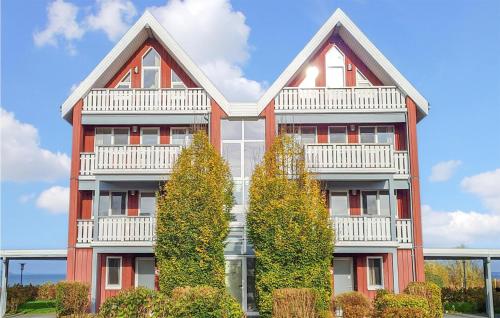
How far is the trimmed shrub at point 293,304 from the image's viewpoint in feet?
59.5

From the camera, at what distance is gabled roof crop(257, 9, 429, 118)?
2614 centimetres

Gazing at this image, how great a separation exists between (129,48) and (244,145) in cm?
669

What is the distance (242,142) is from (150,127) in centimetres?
436

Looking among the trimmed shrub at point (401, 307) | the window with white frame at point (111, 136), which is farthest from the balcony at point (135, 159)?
the trimmed shrub at point (401, 307)

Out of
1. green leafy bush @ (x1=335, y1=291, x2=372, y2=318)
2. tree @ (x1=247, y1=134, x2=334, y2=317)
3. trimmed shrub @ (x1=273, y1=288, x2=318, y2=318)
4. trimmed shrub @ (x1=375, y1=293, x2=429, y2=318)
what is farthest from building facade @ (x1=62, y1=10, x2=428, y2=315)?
trimmed shrub @ (x1=375, y1=293, x2=429, y2=318)

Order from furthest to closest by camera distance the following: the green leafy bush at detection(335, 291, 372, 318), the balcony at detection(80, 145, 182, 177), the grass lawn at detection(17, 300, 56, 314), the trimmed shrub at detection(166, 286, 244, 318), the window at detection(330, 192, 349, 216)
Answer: the grass lawn at detection(17, 300, 56, 314) → the window at detection(330, 192, 349, 216) → the balcony at detection(80, 145, 182, 177) → the green leafy bush at detection(335, 291, 372, 318) → the trimmed shrub at detection(166, 286, 244, 318)

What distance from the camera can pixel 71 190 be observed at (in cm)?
2648

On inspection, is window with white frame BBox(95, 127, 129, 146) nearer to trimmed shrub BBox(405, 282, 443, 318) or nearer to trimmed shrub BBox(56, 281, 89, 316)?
trimmed shrub BBox(56, 281, 89, 316)

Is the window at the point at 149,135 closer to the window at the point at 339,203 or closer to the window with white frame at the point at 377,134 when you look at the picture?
the window at the point at 339,203

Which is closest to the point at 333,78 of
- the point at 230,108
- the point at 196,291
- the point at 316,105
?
the point at 316,105

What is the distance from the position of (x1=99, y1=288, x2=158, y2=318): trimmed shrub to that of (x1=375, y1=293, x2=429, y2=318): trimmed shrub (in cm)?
682

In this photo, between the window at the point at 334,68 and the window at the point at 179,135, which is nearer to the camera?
the window at the point at 179,135

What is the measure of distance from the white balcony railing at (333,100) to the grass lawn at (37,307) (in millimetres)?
14925

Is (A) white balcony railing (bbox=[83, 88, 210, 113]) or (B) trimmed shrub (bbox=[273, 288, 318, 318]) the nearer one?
(B) trimmed shrub (bbox=[273, 288, 318, 318])
